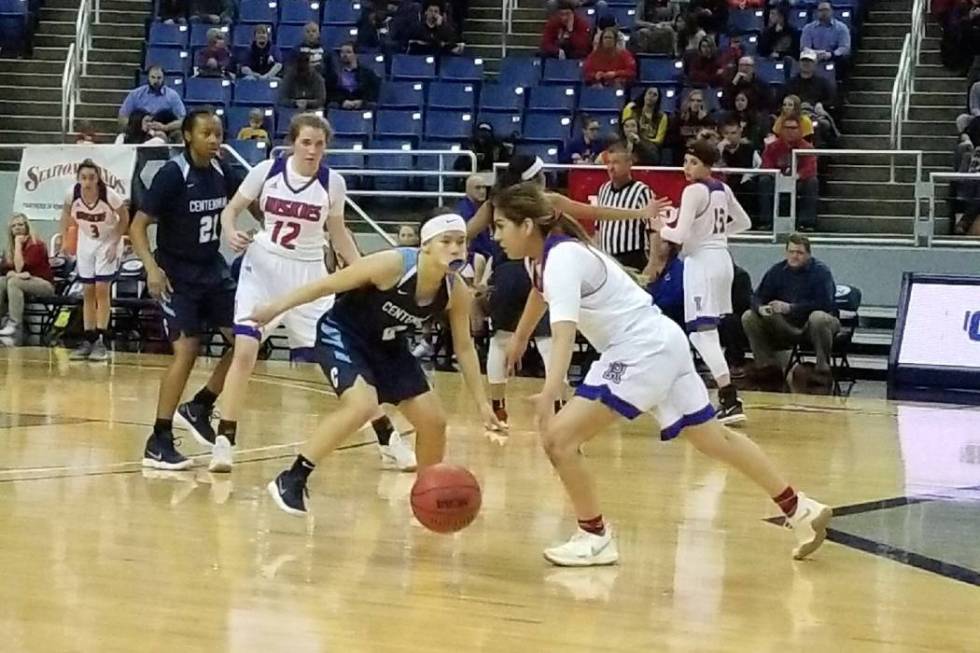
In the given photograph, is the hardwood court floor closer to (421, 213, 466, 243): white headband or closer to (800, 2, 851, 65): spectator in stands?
(421, 213, 466, 243): white headband

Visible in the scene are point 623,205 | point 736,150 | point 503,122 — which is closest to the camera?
point 623,205

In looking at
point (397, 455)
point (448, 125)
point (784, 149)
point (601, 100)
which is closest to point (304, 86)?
point (448, 125)

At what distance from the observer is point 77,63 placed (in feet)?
65.6

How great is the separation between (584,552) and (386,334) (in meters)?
1.40

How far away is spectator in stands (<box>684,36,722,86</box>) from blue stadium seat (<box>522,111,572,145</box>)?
138cm

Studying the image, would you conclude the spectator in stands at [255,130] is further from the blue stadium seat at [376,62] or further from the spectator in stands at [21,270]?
the spectator in stands at [21,270]

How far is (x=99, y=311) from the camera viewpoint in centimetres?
1485

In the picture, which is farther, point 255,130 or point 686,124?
point 255,130

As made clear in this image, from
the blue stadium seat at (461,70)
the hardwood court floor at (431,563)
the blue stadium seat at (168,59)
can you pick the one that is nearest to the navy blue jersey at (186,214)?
the hardwood court floor at (431,563)

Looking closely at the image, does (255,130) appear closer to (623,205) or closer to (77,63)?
(77,63)

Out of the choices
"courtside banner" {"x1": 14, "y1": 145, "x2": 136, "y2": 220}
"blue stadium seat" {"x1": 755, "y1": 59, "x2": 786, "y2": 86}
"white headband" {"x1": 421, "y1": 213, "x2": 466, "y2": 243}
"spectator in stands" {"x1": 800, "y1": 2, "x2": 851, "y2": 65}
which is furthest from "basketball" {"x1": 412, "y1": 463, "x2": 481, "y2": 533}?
"spectator in stands" {"x1": 800, "y1": 2, "x2": 851, "y2": 65}

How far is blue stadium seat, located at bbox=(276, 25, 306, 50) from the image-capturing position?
1969 centimetres

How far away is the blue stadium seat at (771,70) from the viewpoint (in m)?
17.0

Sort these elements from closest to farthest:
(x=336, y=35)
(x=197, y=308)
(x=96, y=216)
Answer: (x=197, y=308)
(x=96, y=216)
(x=336, y=35)
